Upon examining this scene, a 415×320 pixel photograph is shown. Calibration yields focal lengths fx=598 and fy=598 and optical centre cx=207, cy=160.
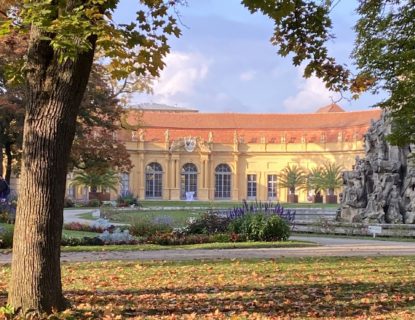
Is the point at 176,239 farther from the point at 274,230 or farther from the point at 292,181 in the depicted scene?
the point at 292,181

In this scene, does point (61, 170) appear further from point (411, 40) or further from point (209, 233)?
point (209, 233)

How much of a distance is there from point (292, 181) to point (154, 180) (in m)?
16.8

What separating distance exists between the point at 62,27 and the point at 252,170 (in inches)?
2633

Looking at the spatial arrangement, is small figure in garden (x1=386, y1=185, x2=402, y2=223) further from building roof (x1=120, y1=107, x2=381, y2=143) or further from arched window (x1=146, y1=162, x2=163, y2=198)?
arched window (x1=146, y1=162, x2=163, y2=198)

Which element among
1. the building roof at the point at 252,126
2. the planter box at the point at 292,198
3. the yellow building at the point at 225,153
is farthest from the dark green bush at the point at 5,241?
the building roof at the point at 252,126

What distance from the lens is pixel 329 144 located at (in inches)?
2657

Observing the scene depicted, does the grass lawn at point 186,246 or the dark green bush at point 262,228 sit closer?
the grass lawn at point 186,246

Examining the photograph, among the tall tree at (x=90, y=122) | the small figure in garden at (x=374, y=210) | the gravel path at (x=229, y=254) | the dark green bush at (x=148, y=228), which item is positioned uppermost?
the tall tree at (x=90, y=122)

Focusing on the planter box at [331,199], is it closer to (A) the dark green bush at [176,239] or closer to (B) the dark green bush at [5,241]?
(A) the dark green bush at [176,239]

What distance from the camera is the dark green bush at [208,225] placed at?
55.9 ft

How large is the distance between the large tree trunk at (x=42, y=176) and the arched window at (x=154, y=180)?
64.9m

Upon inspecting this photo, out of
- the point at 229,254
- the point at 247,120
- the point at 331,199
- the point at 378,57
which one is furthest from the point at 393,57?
the point at 247,120

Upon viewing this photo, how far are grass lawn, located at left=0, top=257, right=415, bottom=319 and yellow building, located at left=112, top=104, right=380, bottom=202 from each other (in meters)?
58.5

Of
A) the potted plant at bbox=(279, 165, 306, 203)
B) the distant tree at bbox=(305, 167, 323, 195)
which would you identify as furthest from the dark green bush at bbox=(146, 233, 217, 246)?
the potted plant at bbox=(279, 165, 306, 203)
